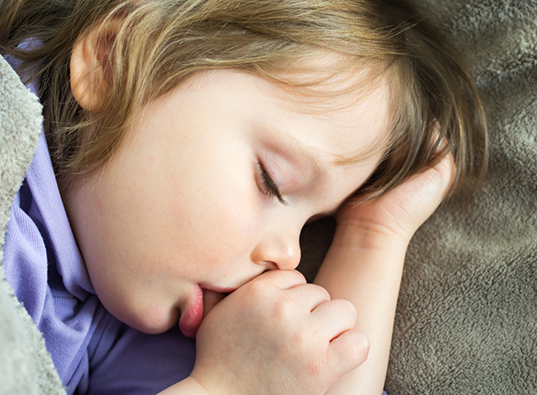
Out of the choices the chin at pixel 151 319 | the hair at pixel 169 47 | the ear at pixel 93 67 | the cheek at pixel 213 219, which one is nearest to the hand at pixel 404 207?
the hair at pixel 169 47

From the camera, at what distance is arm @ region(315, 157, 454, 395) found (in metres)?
0.96

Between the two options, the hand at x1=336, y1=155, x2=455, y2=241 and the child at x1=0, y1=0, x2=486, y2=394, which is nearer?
the child at x1=0, y1=0, x2=486, y2=394

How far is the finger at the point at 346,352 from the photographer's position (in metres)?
0.81

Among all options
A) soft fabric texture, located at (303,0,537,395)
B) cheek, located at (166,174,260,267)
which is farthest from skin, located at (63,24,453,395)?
soft fabric texture, located at (303,0,537,395)

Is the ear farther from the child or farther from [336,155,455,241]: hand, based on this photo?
[336,155,455,241]: hand

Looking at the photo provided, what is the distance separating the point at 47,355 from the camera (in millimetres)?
595

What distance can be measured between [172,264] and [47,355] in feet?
0.83

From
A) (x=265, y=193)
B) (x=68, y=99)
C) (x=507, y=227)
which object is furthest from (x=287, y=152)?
(x=507, y=227)

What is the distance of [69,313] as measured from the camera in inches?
37.2

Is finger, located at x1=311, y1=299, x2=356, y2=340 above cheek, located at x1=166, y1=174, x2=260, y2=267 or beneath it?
beneath

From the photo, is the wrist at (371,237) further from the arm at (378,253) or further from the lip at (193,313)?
the lip at (193,313)

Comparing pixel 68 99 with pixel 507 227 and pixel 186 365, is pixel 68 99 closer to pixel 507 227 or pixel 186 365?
pixel 186 365

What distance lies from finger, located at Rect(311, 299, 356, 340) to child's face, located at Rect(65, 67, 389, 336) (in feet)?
0.41

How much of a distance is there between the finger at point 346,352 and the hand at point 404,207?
29cm
